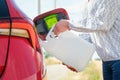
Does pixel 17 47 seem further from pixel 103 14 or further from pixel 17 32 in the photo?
pixel 103 14

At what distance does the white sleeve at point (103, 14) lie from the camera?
317 cm

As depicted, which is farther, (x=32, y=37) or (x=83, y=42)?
(x=83, y=42)

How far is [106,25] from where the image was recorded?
10.5 ft

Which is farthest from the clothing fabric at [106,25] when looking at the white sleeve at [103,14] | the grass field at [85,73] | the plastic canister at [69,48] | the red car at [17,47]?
the grass field at [85,73]

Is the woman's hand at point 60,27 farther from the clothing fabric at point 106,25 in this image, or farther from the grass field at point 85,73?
the grass field at point 85,73

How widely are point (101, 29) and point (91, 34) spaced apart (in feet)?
1.16

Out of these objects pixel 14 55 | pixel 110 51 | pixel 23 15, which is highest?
pixel 23 15

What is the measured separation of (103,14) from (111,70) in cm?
55

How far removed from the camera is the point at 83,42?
3.29 metres

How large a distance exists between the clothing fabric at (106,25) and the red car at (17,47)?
87cm

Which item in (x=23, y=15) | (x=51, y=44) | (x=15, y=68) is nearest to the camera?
(x=15, y=68)

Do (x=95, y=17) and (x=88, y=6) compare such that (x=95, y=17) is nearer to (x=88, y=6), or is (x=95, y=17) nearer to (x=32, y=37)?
(x=88, y=6)

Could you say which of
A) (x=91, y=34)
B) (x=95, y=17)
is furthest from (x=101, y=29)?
(x=91, y=34)

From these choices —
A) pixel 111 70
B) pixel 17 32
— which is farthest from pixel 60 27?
pixel 17 32
